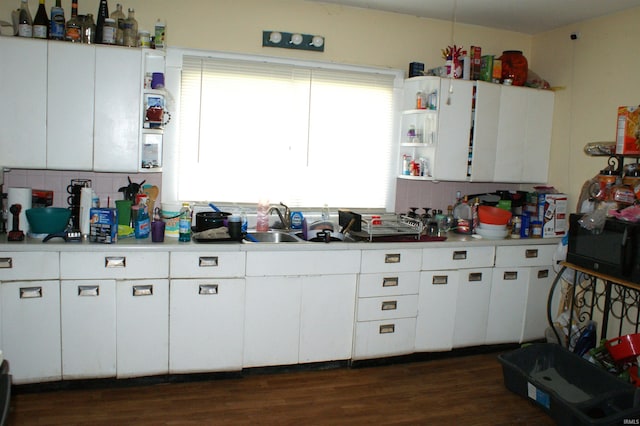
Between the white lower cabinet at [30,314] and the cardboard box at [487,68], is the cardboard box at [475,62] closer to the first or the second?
the cardboard box at [487,68]

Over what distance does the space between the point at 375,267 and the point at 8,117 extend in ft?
8.29

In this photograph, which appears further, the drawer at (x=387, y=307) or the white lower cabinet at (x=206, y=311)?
the drawer at (x=387, y=307)

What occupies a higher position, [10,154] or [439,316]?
[10,154]

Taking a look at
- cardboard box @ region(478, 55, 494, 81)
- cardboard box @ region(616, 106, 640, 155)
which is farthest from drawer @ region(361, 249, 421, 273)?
cardboard box @ region(478, 55, 494, 81)

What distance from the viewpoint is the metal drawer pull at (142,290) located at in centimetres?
308

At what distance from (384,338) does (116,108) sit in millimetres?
2390

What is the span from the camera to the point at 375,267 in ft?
11.6

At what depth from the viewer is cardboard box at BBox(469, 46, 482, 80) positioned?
13.4 feet

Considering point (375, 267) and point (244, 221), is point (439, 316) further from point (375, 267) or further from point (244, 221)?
point (244, 221)

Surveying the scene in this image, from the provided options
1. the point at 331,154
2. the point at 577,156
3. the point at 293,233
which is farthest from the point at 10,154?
the point at 577,156

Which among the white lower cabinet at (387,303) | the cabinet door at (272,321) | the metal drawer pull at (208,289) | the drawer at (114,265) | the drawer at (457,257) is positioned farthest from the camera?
the drawer at (457,257)

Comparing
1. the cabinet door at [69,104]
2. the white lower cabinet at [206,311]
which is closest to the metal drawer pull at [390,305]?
the white lower cabinet at [206,311]

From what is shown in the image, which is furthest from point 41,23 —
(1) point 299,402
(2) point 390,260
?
(1) point 299,402

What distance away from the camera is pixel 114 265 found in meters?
3.04
